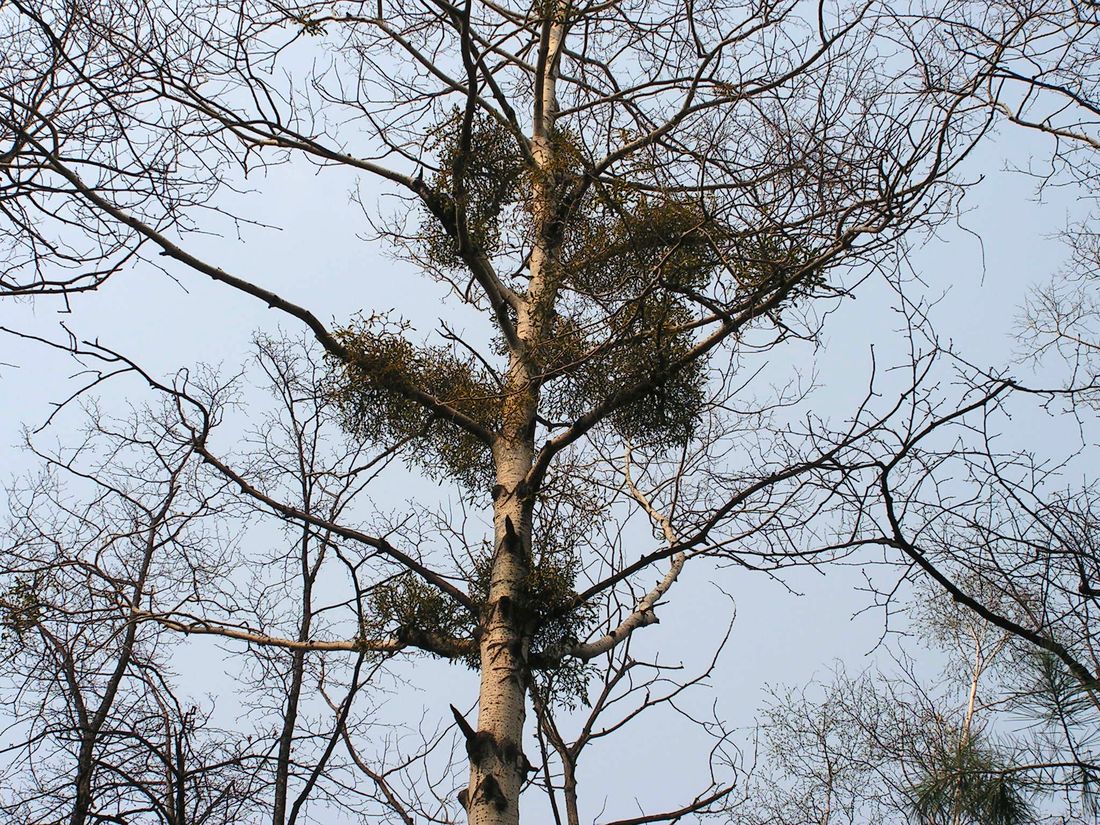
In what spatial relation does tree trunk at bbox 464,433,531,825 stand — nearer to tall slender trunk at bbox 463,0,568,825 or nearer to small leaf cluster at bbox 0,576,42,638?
tall slender trunk at bbox 463,0,568,825

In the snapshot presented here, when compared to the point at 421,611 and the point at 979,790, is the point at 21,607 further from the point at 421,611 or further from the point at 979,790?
the point at 979,790

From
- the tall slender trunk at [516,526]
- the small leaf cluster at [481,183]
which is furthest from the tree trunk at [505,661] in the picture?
the small leaf cluster at [481,183]

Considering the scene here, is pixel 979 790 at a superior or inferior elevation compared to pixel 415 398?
inferior

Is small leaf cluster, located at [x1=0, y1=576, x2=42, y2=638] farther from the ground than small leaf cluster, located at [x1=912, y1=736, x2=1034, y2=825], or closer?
farther from the ground

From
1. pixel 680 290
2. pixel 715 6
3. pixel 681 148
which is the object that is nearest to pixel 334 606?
pixel 680 290

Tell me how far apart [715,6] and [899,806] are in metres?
6.46

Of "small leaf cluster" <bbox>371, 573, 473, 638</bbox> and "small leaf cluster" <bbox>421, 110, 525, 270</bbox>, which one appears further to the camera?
"small leaf cluster" <bbox>421, 110, 525, 270</bbox>

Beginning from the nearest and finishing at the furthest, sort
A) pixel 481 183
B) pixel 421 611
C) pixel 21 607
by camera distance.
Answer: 1. pixel 21 607
2. pixel 421 611
3. pixel 481 183

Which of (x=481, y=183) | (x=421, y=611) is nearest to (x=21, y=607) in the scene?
(x=421, y=611)

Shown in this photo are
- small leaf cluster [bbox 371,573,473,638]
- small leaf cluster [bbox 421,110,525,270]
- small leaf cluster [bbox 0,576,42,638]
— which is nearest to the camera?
small leaf cluster [bbox 0,576,42,638]

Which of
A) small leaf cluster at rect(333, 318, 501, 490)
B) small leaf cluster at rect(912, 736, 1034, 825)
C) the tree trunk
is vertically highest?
small leaf cluster at rect(333, 318, 501, 490)

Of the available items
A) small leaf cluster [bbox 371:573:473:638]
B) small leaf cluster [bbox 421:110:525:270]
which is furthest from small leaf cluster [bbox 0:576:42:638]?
small leaf cluster [bbox 421:110:525:270]

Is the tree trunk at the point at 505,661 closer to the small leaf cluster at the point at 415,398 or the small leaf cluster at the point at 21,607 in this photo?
the small leaf cluster at the point at 415,398

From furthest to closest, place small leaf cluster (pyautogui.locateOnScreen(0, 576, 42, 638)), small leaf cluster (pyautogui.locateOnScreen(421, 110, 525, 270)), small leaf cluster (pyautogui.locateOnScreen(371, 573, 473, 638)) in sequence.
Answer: small leaf cluster (pyautogui.locateOnScreen(421, 110, 525, 270))
small leaf cluster (pyautogui.locateOnScreen(371, 573, 473, 638))
small leaf cluster (pyautogui.locateOnScreen(0, 576, 42, 638))
